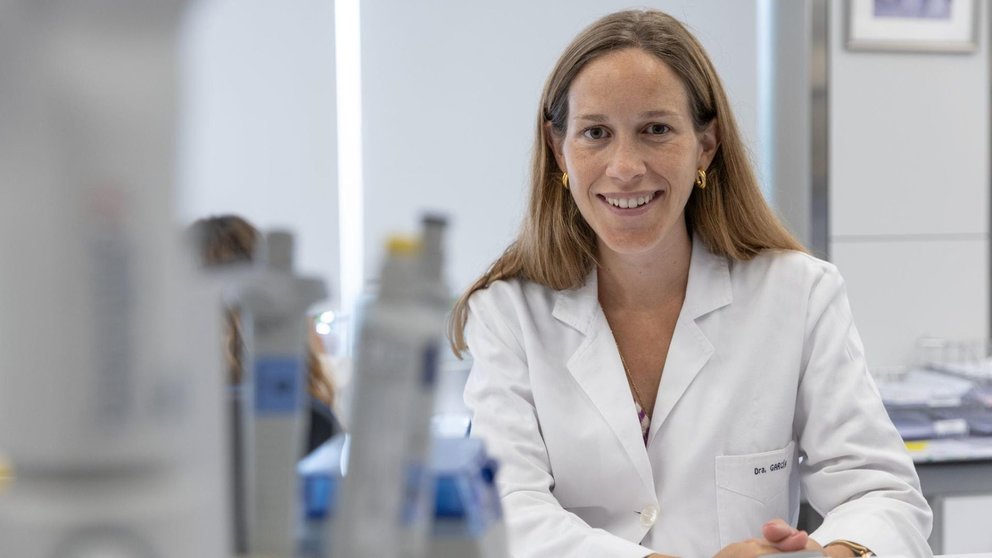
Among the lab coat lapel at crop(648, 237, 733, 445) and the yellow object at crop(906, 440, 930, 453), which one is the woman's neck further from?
the yellow object at crop(906, 440, 930, 453)

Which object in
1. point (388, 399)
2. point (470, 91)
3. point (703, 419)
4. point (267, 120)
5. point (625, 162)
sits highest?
point (470, 91)

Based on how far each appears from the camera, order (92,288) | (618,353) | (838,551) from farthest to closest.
→ (618,353), (838,551), (92,288)

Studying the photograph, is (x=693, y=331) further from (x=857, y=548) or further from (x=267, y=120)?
(x=267, y=120)

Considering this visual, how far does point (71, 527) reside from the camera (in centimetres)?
44

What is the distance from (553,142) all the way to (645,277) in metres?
0.31

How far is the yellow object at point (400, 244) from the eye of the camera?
54cm

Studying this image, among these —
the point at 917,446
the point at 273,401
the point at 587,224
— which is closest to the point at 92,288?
the point at 273,401

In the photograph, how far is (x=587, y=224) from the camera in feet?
5.89

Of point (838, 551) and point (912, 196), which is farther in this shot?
point (912, 196)

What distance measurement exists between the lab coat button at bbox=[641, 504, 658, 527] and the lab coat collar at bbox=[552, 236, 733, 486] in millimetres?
30

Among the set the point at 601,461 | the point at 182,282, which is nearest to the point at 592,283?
the point at 601,461

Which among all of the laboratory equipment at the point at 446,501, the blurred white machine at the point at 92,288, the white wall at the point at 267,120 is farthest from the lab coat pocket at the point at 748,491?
the blurred white machine at the point at 92,288

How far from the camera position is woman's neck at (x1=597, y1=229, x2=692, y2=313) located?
1.74 metres

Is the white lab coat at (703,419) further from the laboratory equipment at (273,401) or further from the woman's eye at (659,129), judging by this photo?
the laboratory equipment at (273,401)
